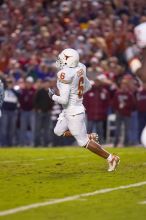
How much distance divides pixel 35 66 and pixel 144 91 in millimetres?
3199

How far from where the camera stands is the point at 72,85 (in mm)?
10531

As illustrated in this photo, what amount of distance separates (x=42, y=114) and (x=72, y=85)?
8.54m

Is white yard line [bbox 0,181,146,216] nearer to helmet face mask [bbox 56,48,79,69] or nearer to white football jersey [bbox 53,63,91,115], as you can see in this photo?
white football jersey [bbox 53,63,91,115]

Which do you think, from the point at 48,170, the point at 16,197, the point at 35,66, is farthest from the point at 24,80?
the point at 16,197

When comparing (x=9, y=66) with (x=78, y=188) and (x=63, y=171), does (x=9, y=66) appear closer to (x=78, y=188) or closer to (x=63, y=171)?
(x=63, y=171)

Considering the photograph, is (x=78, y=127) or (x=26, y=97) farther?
(x=26, y=97)

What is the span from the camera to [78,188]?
28.6 feet

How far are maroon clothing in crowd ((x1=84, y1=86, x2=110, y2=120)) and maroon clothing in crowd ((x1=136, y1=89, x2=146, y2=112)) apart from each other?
0.72 m

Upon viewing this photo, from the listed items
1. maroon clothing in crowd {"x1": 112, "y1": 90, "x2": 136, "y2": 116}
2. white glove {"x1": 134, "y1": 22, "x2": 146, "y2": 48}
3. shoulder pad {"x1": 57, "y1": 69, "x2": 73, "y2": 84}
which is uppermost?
white glove {"x1": 134, "y1": 22, "x2": 146, "y2": 48}

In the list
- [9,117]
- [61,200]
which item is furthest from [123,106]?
[61,200]

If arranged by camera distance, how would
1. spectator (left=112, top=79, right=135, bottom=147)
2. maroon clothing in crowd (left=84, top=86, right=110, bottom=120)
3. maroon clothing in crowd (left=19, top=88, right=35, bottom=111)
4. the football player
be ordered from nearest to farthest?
the football player
spectator (left=112, top=79, right=135, bottom=147)
maroon clothing in crowd (left=84, top=86, right=110, bottom=120)
maroon clothing in crowd (left=19, top=88, right=35, bottom=111)

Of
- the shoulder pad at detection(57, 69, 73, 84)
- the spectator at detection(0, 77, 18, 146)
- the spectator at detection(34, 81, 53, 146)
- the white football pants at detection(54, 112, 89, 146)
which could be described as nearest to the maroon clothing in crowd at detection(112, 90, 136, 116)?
the spectator at detection(34, 81, 53, 146)

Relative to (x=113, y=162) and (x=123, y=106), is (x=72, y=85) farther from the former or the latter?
(x=123, y=106)

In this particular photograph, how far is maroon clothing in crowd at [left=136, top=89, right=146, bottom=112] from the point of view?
61.5 feet
